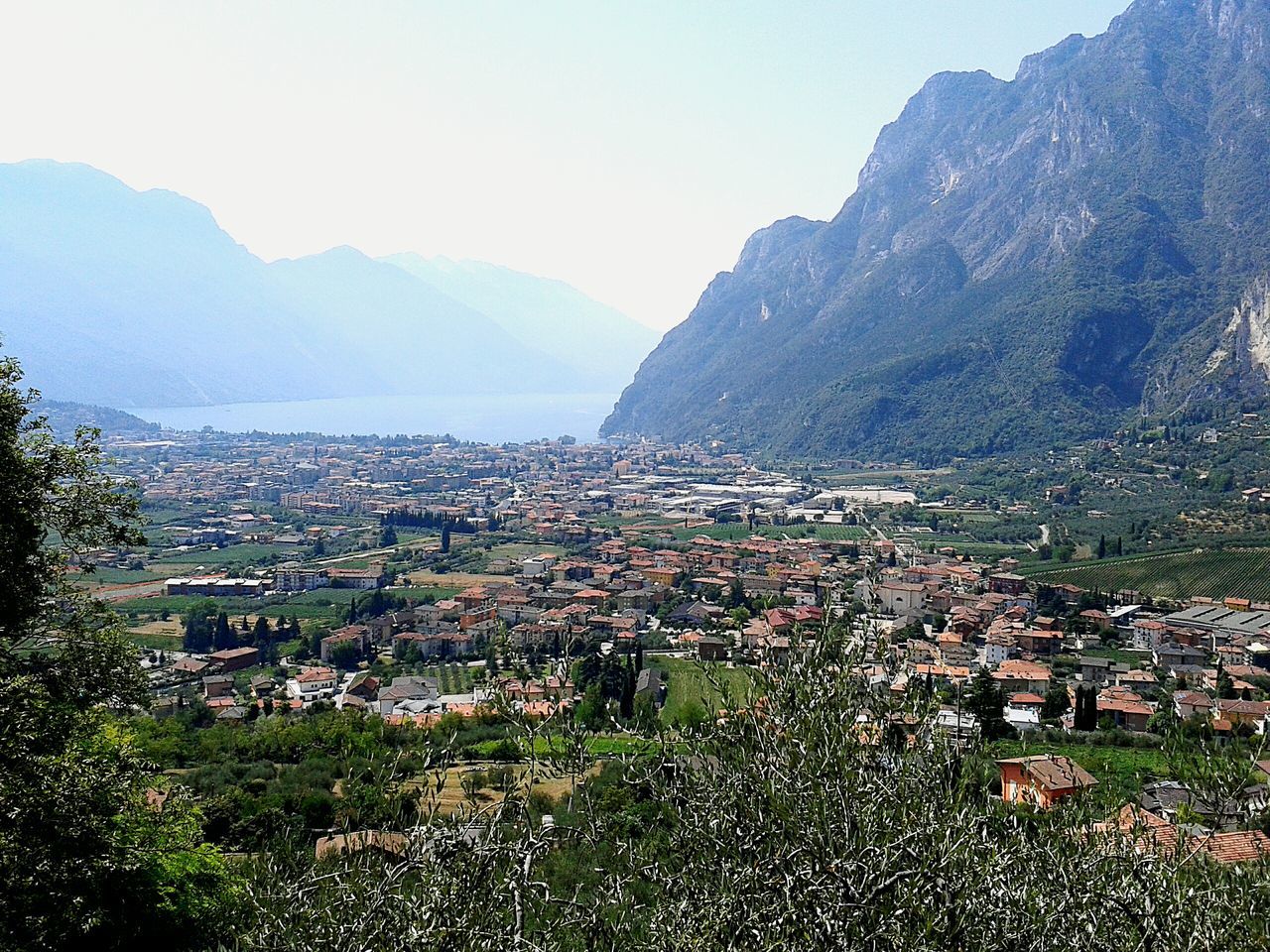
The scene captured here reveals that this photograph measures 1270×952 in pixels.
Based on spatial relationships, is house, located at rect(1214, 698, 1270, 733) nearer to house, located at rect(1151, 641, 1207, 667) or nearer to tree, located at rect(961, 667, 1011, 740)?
tree, located at rect(961, 667, 1011, 740)

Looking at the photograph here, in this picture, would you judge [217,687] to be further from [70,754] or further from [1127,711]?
[1127,711]

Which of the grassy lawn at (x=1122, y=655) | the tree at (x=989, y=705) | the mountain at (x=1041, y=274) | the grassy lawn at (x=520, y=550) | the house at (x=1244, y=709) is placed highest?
the mountain at (x=1041, y=274)

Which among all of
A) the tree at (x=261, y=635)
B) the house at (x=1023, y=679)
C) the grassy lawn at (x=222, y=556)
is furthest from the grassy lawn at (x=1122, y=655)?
the grassy lawn at (x=222, y=556)

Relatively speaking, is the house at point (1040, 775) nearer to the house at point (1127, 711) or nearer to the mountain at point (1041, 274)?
the house at point (1127, 711)

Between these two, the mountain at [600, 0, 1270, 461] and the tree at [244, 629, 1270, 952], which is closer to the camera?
the tree at [244, 629, 1270, 952]

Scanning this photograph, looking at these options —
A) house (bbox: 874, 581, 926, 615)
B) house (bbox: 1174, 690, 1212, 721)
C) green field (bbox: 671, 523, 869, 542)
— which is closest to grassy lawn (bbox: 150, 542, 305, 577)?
green field (bbox: 671, 523, 869, 542)

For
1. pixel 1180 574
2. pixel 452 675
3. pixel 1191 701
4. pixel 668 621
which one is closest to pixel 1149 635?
pixel 1180 574

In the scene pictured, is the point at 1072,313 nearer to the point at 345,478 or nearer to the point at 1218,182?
the point at 1218,182
